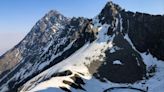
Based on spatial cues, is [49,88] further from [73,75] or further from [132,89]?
[132,89]

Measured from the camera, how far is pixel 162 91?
155 m

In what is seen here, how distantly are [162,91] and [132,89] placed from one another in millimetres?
16583

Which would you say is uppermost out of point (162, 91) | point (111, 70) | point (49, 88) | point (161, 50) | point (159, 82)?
point (161, 50)

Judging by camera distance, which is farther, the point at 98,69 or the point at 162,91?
the point at 98,69

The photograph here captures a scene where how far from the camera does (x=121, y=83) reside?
177 m

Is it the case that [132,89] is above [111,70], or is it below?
below

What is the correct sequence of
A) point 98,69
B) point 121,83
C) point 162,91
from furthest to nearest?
point 98,69, point 121,83, point 162,91

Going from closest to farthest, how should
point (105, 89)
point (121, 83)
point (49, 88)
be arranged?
point (49, 88)
point (105, 89)
point (121, 83)

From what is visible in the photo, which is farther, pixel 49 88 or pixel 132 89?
pixel 132 89

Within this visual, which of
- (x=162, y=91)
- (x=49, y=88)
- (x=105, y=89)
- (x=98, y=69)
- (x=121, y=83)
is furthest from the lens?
(x=98, y=69)

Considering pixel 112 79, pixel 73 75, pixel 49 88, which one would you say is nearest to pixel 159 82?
pixel 112 79

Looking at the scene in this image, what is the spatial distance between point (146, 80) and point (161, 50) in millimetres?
28428

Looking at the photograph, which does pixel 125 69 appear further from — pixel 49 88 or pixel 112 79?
pixel 49 88

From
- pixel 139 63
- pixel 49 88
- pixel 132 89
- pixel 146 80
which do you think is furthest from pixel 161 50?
pixel 49 88
